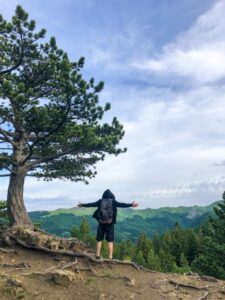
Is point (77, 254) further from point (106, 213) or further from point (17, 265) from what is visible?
point (17, 265)

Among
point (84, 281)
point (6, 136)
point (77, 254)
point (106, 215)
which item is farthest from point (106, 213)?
point (6, 136)

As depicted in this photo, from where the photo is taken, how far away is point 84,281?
13.8 metres

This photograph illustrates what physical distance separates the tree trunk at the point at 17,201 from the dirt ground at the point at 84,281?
299cm

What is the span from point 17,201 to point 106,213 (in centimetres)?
629

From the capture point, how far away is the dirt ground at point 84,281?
1275cm

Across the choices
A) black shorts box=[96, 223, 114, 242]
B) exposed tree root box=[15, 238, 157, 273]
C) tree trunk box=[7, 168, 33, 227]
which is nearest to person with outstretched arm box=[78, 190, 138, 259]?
black shorts box=[96, 223, 114, 242]

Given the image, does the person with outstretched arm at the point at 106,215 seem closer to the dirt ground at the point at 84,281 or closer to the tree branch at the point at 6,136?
the dirt ground at the point at 84,281

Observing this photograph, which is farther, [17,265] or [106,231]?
[106,231]

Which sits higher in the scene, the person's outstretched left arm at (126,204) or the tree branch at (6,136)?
the tree branch at (6,136)

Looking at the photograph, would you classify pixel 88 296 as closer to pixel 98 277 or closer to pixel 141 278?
pixel 98 277

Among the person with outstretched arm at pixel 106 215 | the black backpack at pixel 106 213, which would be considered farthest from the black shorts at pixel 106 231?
the black backpack at pixel 106 213

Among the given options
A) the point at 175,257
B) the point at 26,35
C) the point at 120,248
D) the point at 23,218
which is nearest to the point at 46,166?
the point at 23,218

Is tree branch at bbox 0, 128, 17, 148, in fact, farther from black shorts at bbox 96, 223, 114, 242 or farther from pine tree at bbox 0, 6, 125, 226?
black shorts at bbox 96, 223, 114, 242

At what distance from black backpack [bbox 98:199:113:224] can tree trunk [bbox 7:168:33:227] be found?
5564mm
